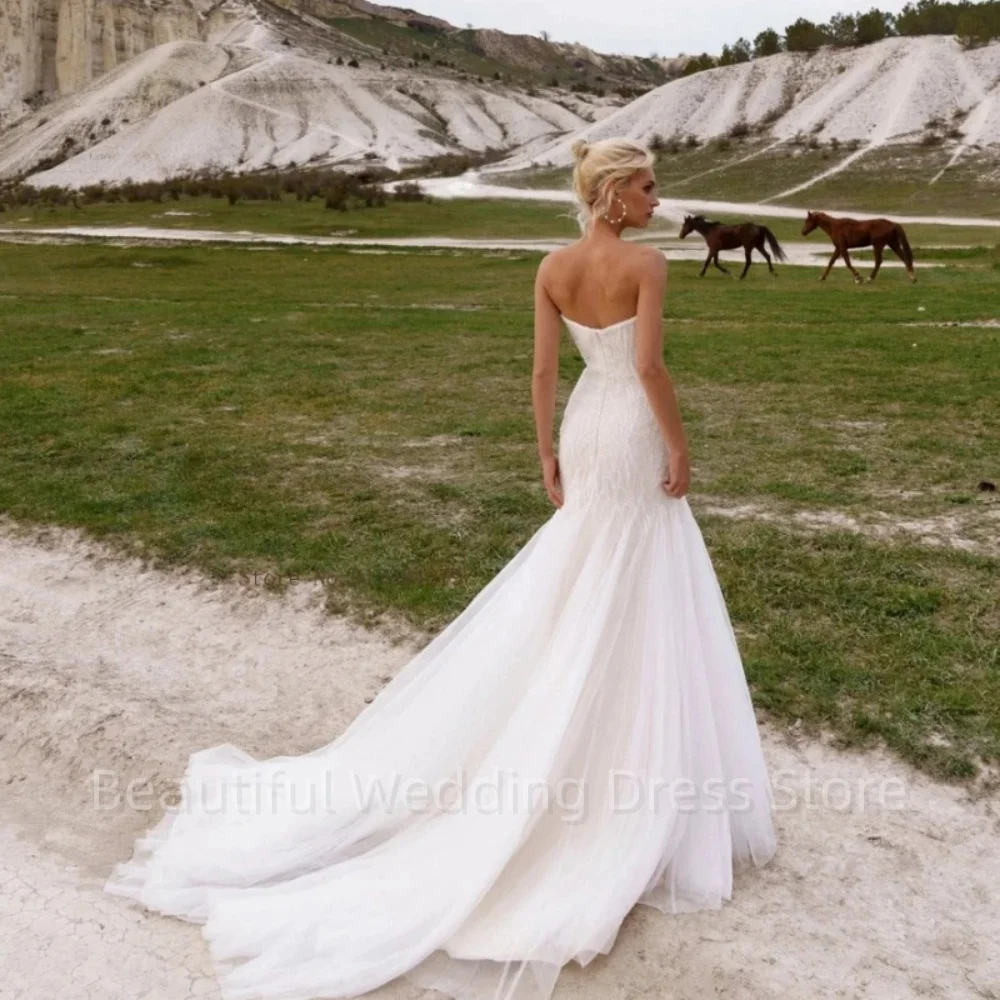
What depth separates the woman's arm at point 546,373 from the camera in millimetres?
4000

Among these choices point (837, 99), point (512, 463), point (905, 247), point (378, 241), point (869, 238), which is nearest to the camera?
point (512, 463)

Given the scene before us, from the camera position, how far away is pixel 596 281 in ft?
12.4

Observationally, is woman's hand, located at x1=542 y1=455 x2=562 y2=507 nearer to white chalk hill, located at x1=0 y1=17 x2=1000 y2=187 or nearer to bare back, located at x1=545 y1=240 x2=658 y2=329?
bare back, located at x1=545 y1=240 x2=658 y2=329

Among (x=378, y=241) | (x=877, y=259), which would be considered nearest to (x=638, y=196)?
(x=877, y=259)

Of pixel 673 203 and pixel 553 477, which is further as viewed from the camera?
pixel 673 203

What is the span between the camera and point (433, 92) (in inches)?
3962

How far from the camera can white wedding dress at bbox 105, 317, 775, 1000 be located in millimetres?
3639

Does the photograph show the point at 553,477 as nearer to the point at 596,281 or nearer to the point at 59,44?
the point at 596,281

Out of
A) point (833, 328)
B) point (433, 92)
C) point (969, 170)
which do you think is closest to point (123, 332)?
point (833, 328)

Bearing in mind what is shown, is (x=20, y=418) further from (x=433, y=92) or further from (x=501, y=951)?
(x=433, y=92)

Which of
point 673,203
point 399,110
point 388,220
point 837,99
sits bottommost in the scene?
point 388,220

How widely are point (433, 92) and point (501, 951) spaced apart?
10557 cm

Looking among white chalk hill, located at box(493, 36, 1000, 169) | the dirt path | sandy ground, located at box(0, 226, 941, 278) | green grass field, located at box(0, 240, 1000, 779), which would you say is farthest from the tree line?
green grass field, located at box(0, 240, 1000, 779)

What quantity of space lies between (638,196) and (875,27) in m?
90.3
